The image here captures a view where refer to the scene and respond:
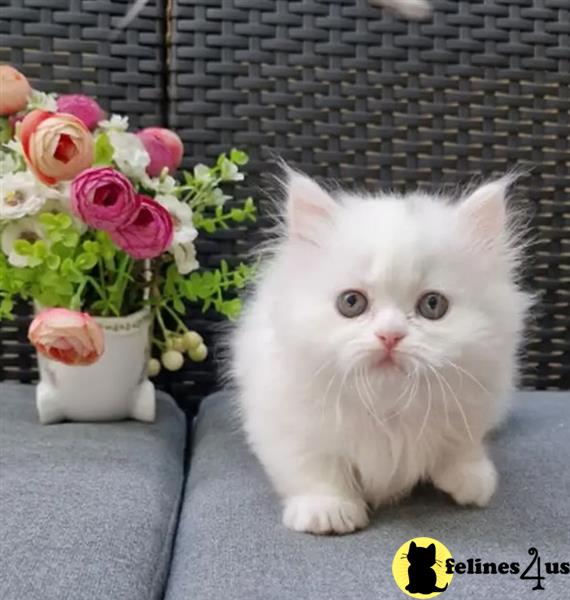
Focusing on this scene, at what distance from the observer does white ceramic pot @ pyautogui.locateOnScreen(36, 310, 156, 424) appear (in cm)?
136

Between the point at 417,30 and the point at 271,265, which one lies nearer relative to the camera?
the point at 271,265

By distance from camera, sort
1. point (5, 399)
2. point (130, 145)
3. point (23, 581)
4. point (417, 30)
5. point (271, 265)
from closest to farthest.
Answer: point (23, 581) < point (271, 265) < point (130, 145) < point (5, 399) < point (417, 30)

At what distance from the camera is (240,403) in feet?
4.20

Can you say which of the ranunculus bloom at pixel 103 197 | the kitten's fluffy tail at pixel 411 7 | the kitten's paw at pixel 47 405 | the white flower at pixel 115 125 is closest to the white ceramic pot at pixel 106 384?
the kitten's paw at pixel 47 405

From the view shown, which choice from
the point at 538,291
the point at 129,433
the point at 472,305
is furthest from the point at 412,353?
the point at 538,291

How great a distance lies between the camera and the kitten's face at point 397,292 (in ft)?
3.06

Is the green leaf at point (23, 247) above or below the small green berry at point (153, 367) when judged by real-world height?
above

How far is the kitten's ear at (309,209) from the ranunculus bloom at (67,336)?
0.37m

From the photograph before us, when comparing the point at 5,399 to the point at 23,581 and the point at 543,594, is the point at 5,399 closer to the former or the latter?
the point at 23,581

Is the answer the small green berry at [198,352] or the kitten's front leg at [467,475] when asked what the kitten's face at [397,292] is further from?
the small green berry at [198,352]

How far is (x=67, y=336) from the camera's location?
1216 mm

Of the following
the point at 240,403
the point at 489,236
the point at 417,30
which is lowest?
the point at 240,403

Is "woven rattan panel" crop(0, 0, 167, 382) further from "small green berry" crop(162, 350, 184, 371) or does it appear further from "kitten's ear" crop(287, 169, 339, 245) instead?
"kitten's ear" crop(287, 169, 339, 245)

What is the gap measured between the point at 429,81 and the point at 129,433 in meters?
0.90
